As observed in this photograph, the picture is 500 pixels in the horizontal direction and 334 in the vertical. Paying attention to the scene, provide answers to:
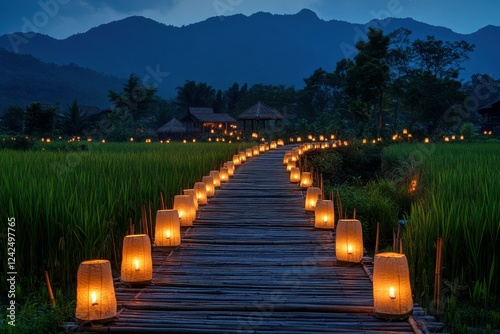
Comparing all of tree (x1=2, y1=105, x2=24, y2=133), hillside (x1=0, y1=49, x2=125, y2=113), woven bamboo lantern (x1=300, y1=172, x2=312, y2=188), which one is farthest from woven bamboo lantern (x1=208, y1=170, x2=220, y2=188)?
hillside (x1=0, y1=49, x2=125, y2=113)

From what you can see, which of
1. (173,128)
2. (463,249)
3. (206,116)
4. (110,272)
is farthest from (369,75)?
(110,272)

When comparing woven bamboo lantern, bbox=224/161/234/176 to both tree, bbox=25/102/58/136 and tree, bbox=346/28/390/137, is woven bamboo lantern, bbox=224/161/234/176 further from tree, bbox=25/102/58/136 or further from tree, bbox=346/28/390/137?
tree, bbox=346/28/390/137

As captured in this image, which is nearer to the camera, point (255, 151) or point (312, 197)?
point (312, 197)

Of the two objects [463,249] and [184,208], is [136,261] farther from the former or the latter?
[463,249]

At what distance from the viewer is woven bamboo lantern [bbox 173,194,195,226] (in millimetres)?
7125

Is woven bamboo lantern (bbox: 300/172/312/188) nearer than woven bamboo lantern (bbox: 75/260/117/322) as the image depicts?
No

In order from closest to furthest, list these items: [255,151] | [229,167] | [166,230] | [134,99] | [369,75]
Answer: [166,230]
[229,167]
[255,151]
[369,75]
[134,99]

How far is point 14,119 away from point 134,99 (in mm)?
10483

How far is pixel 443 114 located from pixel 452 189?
32.3 metres

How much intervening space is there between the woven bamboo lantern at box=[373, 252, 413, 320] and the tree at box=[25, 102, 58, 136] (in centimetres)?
2983

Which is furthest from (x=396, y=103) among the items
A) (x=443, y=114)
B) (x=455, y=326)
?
(x=455, y=326)

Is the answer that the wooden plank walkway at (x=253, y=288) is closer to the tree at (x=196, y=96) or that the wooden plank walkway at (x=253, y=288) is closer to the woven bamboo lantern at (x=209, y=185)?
the woven bamboo lantern at (x=209, y=185)

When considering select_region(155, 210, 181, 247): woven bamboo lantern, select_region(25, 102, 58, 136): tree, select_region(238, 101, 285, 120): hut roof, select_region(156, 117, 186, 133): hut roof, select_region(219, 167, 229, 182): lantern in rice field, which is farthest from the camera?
select_region(156, 117, 186, 133): hut roof

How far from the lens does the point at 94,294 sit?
3.62 metres
